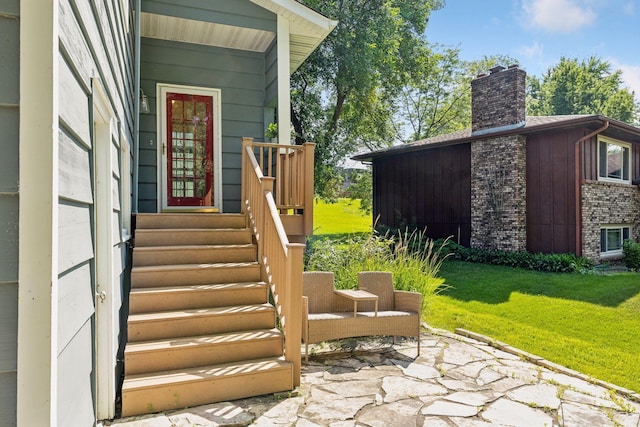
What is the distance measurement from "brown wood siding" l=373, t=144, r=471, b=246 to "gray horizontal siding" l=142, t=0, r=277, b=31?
834 centimetres

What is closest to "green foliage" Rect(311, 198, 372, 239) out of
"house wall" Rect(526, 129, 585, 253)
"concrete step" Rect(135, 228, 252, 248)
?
"house wall" Rect(526, 129, 585, 253)

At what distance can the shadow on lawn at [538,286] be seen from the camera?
23.4 ft

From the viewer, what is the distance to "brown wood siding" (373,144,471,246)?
12227mm

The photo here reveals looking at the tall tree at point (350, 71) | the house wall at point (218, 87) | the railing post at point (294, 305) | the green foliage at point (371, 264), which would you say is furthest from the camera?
the tall tree at point (350, 71)

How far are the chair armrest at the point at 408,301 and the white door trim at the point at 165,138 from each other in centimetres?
305

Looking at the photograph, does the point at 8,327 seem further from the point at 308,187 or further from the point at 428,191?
the point at 428,191

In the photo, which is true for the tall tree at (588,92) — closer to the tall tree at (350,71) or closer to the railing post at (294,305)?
the tall tree at (350,71)

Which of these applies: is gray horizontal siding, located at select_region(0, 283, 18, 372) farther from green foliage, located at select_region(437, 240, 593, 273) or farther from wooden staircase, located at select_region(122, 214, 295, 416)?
green foliage, located at select_region(437, 240, 593, 273)

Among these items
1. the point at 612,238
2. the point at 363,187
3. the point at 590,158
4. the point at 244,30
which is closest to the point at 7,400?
the point at 244,30

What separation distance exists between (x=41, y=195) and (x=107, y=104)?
5.21 ft

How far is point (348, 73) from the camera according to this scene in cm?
1209

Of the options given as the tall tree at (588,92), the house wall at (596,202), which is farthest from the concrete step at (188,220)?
the tall tree at (588,92)

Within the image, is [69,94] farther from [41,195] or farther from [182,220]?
[182,220]

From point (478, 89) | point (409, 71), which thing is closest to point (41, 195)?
point (478, 89)
